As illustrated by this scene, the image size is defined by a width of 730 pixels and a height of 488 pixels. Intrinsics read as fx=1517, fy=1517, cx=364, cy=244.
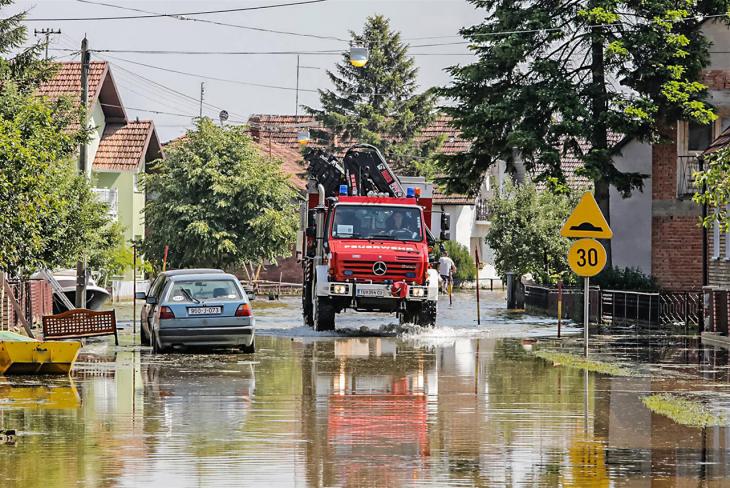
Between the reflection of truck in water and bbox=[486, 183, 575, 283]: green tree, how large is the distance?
1473 cm

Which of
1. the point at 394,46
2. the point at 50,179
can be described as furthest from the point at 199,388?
the point at 394,46

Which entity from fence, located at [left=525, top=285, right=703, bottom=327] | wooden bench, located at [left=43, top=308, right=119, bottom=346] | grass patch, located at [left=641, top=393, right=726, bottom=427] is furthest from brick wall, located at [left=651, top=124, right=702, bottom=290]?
grass patch, located at [left=641, top=393, right=726, bottom=427]

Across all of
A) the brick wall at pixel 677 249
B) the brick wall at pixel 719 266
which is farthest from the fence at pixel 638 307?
the brick wall at pixel 677 249

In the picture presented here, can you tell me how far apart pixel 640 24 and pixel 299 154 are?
54.6 meters

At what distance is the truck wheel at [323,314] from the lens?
3403cm

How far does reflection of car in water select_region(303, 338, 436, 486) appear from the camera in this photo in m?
13.0

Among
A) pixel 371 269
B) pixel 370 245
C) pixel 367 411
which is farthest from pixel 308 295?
pixel 367 411

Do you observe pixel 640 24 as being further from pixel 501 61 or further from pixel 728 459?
pixel 728 459

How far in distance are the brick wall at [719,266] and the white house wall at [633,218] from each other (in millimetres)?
6812

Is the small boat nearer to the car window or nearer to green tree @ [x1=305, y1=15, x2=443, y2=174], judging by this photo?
the car window

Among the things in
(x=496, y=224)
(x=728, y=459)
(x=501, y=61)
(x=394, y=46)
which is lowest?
(x=728, y=459)

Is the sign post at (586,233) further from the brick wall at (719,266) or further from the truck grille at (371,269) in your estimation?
the brick wall at (719,266)

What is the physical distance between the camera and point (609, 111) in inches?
1678

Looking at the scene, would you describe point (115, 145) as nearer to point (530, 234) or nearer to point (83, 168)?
point (530, 234)
